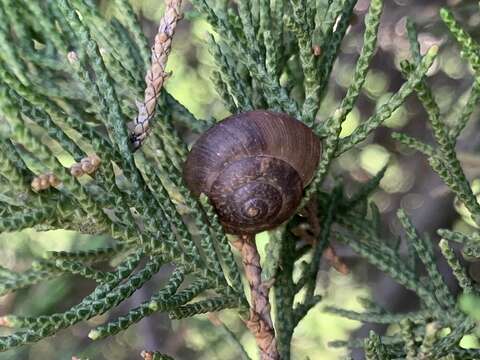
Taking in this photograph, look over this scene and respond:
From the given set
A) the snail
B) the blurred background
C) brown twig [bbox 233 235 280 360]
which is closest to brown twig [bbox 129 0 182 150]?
the snail

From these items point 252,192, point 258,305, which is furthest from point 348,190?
point 252,192

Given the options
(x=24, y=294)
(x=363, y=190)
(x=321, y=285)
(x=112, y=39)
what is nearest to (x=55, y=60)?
(x=112, y=39)

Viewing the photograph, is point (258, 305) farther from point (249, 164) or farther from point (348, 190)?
point (348, 190)

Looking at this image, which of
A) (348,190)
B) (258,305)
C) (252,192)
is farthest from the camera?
(348,190)

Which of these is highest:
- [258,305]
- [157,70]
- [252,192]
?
[157,70]

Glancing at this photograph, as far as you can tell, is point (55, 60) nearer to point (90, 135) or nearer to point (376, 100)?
point (90, 135)

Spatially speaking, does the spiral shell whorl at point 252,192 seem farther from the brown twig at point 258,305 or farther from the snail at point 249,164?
the brown twig at point 258,305

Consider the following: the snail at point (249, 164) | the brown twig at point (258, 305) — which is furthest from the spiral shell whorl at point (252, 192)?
Result: the brown twig at point (258, 305)
